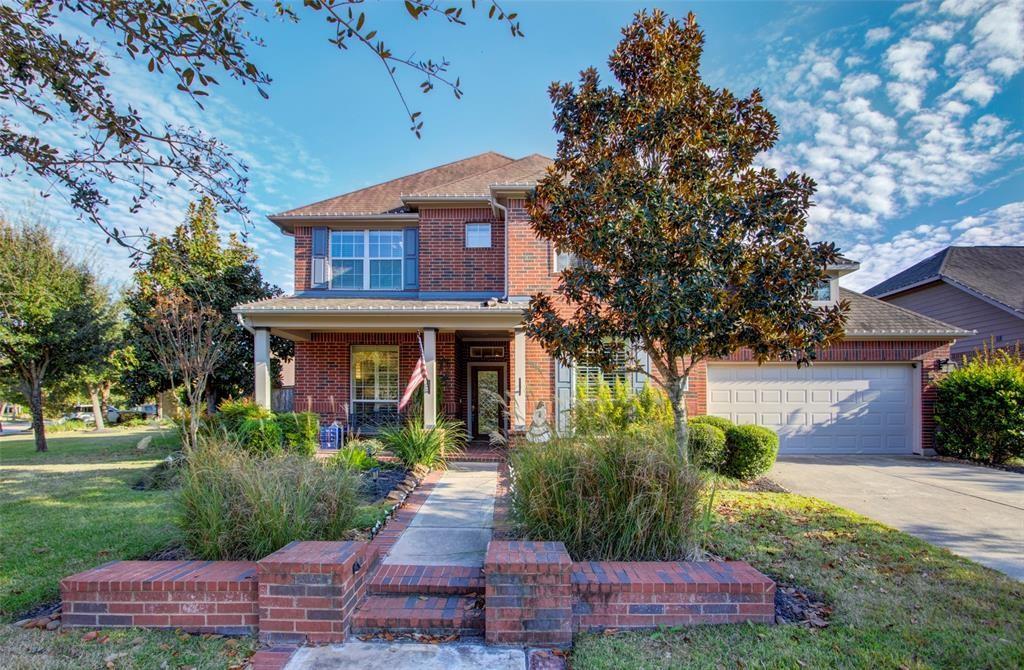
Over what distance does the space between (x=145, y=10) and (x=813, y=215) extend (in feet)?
18.9

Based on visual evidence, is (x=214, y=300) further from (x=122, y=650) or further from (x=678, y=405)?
(x=678, y=405)

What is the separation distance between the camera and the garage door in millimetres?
11453

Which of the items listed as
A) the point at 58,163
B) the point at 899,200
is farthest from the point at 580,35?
the point at 899,200

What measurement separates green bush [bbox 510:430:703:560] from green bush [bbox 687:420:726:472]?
3.81 meters


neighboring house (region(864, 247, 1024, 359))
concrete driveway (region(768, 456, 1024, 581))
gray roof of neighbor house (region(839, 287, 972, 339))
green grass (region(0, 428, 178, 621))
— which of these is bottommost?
concrete driveway (region(768, 456, 1024, 581))

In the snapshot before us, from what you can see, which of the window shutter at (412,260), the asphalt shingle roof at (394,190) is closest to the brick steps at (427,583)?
the window shutter at (412,260)

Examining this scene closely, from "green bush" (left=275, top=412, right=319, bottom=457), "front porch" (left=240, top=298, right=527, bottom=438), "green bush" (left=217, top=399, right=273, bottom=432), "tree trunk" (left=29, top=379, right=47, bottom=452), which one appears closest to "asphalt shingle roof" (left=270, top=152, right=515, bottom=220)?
A: "front porch" (left=240, top=298, right=527, bottom=438)

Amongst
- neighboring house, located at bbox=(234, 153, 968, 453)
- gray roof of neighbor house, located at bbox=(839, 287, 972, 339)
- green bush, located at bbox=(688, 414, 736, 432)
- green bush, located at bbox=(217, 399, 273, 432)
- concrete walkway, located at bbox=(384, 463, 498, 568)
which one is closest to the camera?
concrete walkway, located at bbox=(384, 463, 498, 568)

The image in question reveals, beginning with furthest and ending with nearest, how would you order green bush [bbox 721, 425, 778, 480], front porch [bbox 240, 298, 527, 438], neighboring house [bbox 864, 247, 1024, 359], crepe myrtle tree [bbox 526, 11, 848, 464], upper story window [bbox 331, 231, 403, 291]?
neighboring house [bbox 864, 247, 1024, 359]
upper story window [bbox 331, 231, 403, 291]
front porch [bbox 240, 298, 527, 438]
green bush [bbox 721, 425, 778, 480]
crepe myrtle tree [bbox 526, 11, 848, 464]

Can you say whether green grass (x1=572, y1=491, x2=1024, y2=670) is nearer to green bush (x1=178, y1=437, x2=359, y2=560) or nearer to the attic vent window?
green bush (x1=178, y1=437, x2=359, y2=560)

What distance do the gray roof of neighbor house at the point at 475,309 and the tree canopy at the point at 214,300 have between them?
10.0ft

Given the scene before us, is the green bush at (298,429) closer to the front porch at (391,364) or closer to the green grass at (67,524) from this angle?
the front porch at (391,364)

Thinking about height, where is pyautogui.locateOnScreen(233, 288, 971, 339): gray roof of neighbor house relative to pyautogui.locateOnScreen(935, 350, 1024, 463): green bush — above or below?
above

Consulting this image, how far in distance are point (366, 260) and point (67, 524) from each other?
26.6ft
